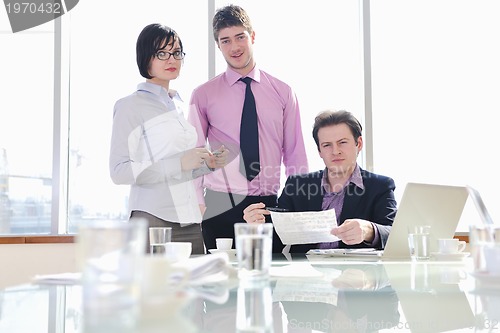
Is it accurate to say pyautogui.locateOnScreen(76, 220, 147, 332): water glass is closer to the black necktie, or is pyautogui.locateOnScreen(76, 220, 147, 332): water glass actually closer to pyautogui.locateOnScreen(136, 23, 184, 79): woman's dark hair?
pyautogui.locateOnScreen(136, 23, 184, 79): woman's dark hair

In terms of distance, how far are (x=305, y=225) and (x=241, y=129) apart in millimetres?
1015

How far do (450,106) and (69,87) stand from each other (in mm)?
2562

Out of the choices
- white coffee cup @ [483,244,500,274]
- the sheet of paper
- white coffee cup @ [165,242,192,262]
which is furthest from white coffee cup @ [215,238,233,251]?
white coffee cup @ [483,244,500,274]

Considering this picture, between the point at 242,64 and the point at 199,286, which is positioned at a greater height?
the point at 242,64

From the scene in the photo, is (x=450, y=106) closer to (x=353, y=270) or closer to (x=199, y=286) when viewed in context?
(x=353, y=270)

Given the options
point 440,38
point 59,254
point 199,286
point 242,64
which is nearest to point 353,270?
point 199,286

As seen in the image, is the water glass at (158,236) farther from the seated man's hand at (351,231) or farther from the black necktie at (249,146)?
the black necktie at (249,146)

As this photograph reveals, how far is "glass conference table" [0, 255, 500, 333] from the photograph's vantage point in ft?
2.35

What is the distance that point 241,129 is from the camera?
113 inches

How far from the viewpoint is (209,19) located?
384cm

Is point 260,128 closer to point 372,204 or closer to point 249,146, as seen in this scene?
point 249,146

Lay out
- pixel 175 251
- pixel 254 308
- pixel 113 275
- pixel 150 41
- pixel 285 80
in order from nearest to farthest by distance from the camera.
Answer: pixel 113 275, pixel 254 308, pixel 175 251, pixel 150 41, pixel 285 80

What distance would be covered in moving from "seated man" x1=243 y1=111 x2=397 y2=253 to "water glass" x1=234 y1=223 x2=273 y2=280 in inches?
42.8

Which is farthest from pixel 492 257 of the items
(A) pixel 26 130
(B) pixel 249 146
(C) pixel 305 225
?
(A) pixel 26 130
